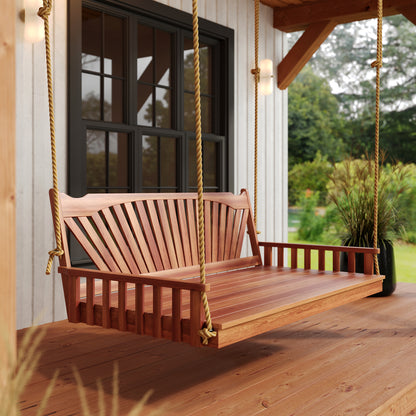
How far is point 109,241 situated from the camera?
315 cm

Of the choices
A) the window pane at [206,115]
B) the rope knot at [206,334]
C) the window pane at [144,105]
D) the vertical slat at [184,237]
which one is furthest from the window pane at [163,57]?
the rope knot at [206,334]

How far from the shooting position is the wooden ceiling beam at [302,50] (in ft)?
19.2

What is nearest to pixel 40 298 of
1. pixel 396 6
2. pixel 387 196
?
pixel 387 196

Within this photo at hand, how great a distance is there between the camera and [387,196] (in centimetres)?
526

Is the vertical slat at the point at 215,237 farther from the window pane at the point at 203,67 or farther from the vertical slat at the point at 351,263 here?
the window pane at the point at 203,67

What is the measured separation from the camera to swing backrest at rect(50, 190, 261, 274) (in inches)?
120

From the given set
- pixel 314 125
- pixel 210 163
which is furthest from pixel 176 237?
pixel 314 125

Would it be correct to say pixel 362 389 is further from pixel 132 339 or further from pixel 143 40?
pixel 143 40

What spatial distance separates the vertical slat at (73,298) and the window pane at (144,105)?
82.7 inches

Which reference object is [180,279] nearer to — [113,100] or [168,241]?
[168,241]

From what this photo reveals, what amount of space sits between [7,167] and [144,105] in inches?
128

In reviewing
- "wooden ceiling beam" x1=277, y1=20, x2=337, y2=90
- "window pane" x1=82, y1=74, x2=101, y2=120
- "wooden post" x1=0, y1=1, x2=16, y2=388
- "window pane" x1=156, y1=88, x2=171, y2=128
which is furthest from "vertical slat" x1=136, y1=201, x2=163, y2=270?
"wooden ceiling beam" x1=277, y1=20, x2=337, y2=90

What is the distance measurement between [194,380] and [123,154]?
2151mm

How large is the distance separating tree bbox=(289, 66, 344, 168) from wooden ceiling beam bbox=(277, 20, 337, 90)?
7.73m
